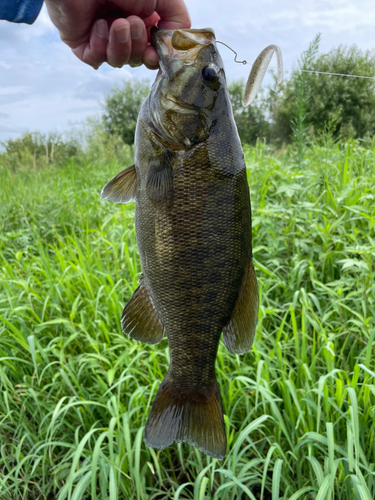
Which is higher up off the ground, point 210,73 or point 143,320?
point 210,73

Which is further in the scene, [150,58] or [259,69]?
[150,58]

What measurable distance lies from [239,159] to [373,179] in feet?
9.93

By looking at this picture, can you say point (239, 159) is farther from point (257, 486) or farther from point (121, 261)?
point (121, 261)

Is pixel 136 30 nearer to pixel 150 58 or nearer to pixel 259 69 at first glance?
pixel 150 58

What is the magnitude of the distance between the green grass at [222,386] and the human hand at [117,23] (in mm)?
1575

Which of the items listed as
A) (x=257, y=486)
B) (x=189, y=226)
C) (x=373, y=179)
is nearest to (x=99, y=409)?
(x=257, y=486)

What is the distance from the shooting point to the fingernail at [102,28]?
1.58 metres

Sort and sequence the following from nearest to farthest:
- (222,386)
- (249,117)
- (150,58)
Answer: (150,58)
(222,386)
(249,117)

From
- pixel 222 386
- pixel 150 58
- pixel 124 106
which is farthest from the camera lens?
pixel 124 106

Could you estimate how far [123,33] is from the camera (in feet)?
4.74

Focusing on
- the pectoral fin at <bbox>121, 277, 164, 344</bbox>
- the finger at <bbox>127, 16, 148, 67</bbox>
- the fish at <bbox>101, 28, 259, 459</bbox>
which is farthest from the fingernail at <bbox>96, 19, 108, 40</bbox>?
the pectoral fin at <bbox>121, 277, 164, 344</bbox>

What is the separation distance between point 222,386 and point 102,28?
1.99 metres

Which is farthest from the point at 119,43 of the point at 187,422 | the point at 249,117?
the point at 249,117

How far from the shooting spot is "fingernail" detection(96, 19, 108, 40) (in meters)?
1.58
